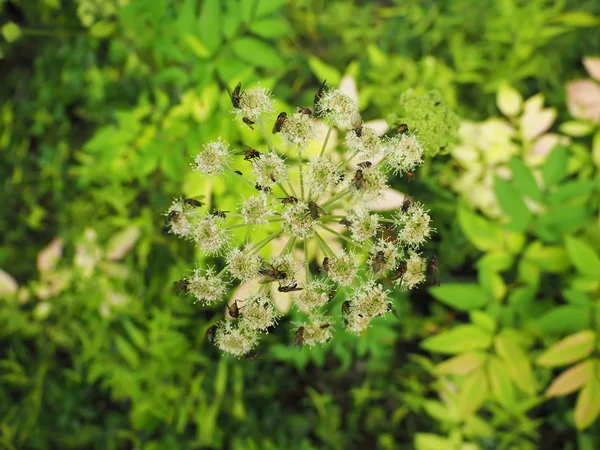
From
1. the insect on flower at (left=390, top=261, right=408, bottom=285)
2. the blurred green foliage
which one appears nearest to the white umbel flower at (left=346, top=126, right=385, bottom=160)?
the insect on flower at (left=390, top=261, right=408, bottom=285)

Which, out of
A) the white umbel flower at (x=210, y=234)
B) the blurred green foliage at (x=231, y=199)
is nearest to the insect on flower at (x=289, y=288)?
the white umbel flower at (x=210, y=234)

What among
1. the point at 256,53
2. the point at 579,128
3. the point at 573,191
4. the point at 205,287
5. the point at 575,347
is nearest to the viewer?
the point at 205,287

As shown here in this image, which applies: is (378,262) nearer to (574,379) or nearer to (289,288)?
(289,288)

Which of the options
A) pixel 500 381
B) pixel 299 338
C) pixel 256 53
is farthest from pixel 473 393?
pixel 256 53

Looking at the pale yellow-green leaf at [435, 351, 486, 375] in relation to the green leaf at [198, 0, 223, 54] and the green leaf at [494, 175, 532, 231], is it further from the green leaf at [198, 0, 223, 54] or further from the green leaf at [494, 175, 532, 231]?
the green leaf at [198, 0, 223, 54]

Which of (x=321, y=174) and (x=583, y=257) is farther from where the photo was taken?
(x=583, y=257)

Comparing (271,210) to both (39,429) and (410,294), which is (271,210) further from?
(39,429)

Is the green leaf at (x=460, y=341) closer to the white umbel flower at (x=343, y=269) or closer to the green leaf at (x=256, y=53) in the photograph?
the white umbel flower at (x=343, y=269)

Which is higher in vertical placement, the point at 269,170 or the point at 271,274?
the point at 269,170
